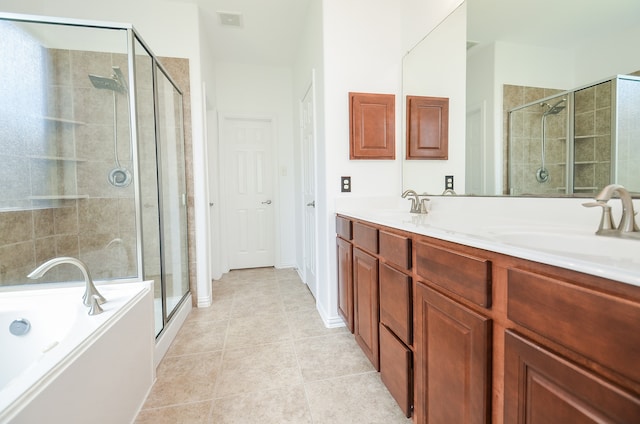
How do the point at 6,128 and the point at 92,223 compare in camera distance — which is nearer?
the point at 6,128

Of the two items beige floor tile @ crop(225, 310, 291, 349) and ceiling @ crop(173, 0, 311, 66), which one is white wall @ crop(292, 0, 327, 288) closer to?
ceiling @ crop(173, 0, 311, 66)

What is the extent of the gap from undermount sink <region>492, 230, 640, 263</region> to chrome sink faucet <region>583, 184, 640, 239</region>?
0.04 metres

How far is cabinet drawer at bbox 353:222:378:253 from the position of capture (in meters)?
1.33

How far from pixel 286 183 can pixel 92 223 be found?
203 centimetres

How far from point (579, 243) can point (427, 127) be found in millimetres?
1199

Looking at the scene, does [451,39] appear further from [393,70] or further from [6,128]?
[6,128]

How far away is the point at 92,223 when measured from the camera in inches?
82.2

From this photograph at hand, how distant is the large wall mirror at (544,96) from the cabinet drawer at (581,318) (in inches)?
24.0

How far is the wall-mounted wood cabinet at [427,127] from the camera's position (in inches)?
66.3

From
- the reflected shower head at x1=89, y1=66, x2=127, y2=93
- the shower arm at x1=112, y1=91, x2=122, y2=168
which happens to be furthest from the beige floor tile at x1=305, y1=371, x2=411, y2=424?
the reflected shower head at x1=89, y1=66, x2=127, y2=93

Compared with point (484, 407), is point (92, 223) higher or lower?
higher

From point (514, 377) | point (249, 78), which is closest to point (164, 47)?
point (249, 78)

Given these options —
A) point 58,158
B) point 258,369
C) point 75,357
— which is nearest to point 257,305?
point 258,369

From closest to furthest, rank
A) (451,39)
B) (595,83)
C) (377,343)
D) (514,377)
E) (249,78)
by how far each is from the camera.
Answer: (514,377)
(595,83)
(377,343)
(451,39)
(249,78)
